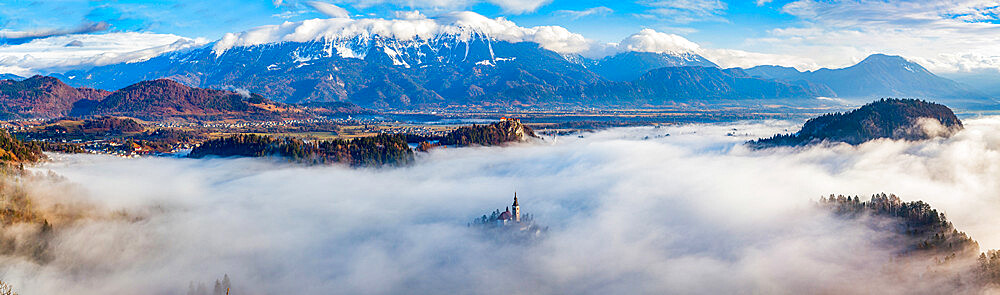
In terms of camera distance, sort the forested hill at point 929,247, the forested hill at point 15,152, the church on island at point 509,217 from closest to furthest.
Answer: the forested hill at point 929,247 < the forested hill at point 15,152 < the church on island at point 509,217

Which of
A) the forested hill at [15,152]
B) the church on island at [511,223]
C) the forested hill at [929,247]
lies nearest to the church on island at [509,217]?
the church on island at [511,223]

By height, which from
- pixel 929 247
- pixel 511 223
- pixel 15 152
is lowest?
pixel 511 223

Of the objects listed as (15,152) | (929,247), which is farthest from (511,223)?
(15,152)

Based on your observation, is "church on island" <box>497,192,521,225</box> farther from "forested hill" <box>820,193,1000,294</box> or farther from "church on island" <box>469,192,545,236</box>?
"forested hill" <box>820,193,1000,294</box>

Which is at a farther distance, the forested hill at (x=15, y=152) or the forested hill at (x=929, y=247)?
the forested hill at (x=15, y=152)

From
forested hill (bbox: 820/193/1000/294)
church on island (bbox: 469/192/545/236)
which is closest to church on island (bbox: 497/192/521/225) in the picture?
church on island (bbox: 469/192/545/236)

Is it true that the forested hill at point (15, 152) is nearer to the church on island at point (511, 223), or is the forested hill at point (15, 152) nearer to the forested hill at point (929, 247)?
the church on island at point (511, 223)

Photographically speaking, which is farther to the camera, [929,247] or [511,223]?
[511,223]

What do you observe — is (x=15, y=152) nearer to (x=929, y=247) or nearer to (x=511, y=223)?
(x=511, y=223)

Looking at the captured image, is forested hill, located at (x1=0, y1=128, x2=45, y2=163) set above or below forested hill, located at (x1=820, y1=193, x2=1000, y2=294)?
above

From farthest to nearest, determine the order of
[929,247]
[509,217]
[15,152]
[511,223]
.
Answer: [509,217] < [511,223] < [15,152] < [929,247]

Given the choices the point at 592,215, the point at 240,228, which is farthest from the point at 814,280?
the point at 240,228

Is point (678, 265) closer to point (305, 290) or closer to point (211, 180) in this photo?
point (305, 290)
